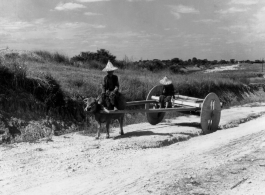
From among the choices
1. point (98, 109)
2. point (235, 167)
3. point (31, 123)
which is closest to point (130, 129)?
Answer: point (98, 109)

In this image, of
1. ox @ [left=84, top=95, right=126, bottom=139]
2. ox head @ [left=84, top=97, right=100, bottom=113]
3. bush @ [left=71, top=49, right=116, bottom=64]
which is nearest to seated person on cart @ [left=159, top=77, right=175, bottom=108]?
ox @ [left=84, top=95, right=126, bottom=139]

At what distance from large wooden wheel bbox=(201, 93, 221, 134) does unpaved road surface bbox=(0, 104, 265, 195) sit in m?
0.52

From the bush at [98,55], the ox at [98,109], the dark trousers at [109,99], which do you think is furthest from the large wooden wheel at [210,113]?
the bush at [98,55]

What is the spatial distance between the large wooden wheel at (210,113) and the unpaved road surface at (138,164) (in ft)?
1.72

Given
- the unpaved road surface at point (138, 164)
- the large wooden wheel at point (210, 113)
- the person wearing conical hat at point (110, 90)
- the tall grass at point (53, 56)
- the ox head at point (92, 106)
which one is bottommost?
the unpaved road surface at point (138, 164)

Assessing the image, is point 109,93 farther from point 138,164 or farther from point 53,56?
point 53,56

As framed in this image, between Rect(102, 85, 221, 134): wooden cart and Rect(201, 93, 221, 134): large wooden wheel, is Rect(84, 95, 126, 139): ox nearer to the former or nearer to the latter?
Rect(102, 85, 221, 134): wooden cart

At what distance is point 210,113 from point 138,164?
5.00 meters

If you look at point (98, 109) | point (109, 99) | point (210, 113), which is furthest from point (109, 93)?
point (210, 113)

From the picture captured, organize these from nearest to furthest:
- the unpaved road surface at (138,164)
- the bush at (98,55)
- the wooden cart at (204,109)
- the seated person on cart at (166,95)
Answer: the unpaved road surface at (138,164), the wooden cart at (204,109), the seated person on cart at (166,95), the bush at (98,55)

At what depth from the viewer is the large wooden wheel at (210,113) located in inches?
471

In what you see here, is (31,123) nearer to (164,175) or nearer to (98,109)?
(98,109)

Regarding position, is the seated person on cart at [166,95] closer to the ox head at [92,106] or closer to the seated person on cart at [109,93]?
the seated person on cart at [109,93]

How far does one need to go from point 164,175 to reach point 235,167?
172 centimetres
